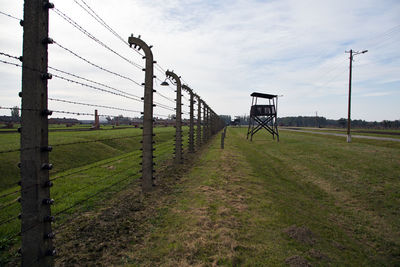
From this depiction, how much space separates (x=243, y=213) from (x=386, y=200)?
200 inches

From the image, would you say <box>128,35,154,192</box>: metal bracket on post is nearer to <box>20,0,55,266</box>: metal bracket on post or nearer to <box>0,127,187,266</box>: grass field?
<box>0,127,187,266</box>: grass field

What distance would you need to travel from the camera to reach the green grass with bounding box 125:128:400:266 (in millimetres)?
3814

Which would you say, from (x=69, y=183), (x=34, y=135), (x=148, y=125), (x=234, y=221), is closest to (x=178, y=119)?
(x=148, y=125)

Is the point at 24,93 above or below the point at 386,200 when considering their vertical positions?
above

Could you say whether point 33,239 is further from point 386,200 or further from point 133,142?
point 133,142

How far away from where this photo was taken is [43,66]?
9.86 feet

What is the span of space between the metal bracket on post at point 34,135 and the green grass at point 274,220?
129cm

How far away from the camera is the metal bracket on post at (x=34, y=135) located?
9.51 ft

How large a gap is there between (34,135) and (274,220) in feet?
15.2

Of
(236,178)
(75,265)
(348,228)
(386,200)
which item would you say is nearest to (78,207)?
(75,265)

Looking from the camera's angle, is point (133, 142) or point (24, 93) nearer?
point (24, 93)

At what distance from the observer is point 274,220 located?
5.11 m

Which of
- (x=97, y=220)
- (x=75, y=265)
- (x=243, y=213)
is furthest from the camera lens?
(x=243, y=213)

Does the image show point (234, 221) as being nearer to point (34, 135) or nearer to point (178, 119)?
point (34, 135)
